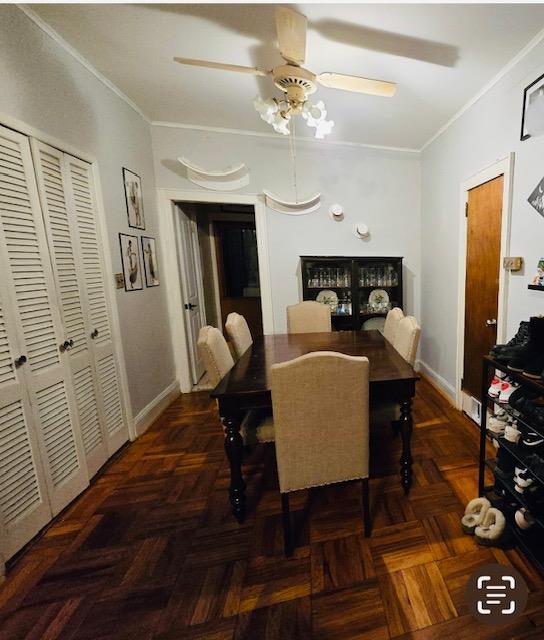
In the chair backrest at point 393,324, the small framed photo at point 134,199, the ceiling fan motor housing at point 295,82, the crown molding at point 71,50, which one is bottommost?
the chair backrest at point 393,324

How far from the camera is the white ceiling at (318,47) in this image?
4.56 feet

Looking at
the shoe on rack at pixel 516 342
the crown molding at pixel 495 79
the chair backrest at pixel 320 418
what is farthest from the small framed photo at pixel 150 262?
the crown molding at pixel 495 79

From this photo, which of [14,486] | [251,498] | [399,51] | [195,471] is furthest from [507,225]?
[14,486]

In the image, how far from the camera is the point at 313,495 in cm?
160

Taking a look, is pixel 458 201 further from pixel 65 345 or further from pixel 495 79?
pixel 65 345

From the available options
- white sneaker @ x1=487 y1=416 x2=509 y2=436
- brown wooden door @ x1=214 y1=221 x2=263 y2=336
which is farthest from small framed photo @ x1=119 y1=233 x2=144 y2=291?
white sneaker @ x1=487 y1=416 x2=509 y2=436

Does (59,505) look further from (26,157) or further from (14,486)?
(26,157)

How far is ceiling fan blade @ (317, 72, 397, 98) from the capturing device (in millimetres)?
1434

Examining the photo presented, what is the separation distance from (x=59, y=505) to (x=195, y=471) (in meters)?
0.76

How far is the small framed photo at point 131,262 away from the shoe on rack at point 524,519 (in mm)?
2750

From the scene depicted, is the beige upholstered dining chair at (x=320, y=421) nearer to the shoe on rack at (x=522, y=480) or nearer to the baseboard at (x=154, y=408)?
the shoe on rack at (x=522, y=480)

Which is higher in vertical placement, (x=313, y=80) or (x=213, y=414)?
(x=313, y=80)

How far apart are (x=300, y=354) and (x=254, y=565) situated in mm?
1098

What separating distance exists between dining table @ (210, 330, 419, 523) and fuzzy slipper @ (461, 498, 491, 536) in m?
0.28
